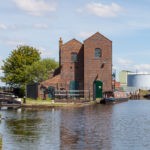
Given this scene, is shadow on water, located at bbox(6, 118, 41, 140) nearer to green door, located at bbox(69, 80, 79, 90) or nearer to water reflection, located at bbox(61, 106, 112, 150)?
water reflection, located at bbox(61, 106, 112, 150)

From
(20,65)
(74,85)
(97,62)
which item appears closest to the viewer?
(97,62)

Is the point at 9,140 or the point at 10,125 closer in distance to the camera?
the point at 9,140

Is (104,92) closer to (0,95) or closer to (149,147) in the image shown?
(0,95)

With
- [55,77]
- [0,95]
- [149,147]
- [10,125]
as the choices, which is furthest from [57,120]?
[55,77]

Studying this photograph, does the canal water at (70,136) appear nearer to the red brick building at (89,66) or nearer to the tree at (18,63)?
the red brick building at (89,66)

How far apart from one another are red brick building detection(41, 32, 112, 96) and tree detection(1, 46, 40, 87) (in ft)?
43.2

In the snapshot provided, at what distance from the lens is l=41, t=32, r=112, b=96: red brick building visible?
117375 mm

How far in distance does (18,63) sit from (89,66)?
71.3ft

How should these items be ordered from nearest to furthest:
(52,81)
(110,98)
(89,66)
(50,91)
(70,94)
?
(70,94) < (50,91) < (110,98) < (52,81) < (89,66)

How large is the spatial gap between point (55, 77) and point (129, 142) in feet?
254

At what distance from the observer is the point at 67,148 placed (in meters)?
36.6

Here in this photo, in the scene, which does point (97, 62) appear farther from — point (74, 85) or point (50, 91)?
point (50, 91)

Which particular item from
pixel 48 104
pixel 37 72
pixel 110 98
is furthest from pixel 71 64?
pixel 48 104

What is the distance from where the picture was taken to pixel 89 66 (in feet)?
388
